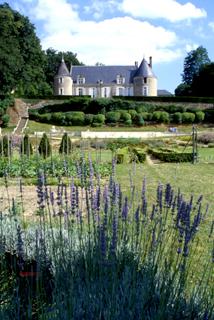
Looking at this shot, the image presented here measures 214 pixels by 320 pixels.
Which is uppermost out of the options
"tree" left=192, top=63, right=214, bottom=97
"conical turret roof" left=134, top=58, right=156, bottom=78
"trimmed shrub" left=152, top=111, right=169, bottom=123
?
"conical turret roof" left=134, top=58, right=156, bottom=78

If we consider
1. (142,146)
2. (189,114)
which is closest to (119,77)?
(189,114)

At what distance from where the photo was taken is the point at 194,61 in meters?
71.1

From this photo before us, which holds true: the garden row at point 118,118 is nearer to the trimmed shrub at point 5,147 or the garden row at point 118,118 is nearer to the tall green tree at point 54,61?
the trimmed shrub at point 5,147

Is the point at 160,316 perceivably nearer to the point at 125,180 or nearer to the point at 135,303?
the point at 135,303

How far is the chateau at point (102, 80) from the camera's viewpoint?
6272 centimetres

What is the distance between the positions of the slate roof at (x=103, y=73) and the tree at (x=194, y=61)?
36.8 feet

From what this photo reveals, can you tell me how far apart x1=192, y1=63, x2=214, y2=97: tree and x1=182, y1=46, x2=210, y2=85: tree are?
371 inches

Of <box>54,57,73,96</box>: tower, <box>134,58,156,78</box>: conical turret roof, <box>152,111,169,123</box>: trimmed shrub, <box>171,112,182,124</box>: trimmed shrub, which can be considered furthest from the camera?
<box>54,57,73,96</box>: tower

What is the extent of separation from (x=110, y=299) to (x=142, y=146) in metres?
23.1

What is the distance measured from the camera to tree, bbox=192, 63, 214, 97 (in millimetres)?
59031

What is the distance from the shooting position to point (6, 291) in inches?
135

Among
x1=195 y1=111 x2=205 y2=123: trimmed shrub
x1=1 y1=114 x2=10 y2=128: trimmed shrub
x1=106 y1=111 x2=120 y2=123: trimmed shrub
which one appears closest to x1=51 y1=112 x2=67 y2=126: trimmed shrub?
x1=106 y1=111 x2=120 y2=123: trimmed shrub

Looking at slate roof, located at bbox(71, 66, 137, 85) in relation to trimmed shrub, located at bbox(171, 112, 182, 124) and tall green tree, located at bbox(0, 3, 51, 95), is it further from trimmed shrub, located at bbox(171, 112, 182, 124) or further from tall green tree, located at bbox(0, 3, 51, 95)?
trimmed shrub, located at bbox(171, 112, 182, 124)

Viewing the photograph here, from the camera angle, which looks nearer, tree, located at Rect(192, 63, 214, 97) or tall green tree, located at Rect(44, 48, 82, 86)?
tree, located at Rect(192, 63, 214, 97)
